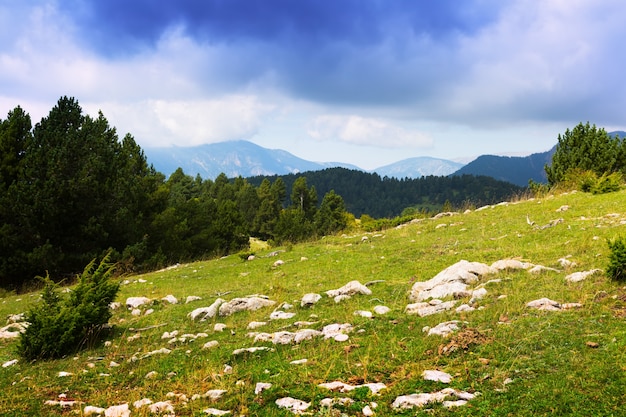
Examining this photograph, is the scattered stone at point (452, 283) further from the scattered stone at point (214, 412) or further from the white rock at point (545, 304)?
the scattered stone at point (214, 412)

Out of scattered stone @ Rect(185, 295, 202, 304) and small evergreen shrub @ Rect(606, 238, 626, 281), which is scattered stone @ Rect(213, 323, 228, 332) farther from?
small evergreen shrub @ Rect(606, 238, 626, 281)

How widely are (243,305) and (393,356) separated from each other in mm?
5052

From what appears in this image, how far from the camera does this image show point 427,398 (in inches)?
177

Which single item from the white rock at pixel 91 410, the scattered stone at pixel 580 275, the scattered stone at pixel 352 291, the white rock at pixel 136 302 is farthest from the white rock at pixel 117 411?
the scattered stone at pixel 580 275

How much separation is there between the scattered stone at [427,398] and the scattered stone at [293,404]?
100 centimetres

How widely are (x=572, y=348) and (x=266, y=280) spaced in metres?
10.2

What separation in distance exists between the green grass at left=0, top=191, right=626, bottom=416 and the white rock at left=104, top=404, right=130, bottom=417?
0.26 meters

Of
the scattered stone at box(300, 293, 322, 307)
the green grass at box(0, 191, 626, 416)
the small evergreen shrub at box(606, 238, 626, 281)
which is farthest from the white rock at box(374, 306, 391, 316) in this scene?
the small evergreen shrub at box(606, 238, 626, 281)

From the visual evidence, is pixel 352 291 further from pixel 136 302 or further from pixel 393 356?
pixel 136 302

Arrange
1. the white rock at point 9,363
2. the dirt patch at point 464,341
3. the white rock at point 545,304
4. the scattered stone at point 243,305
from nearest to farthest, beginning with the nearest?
the dirt patch at point 464,341
the white rock at point 545,304
the white rock at point 9,363
the scattered stone at point 243,305

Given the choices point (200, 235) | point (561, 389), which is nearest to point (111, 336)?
point (561, 389)

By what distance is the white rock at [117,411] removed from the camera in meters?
4.94

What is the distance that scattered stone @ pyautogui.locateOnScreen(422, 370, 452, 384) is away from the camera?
4918mm

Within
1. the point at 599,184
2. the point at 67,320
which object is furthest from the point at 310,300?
the point at 599,184
